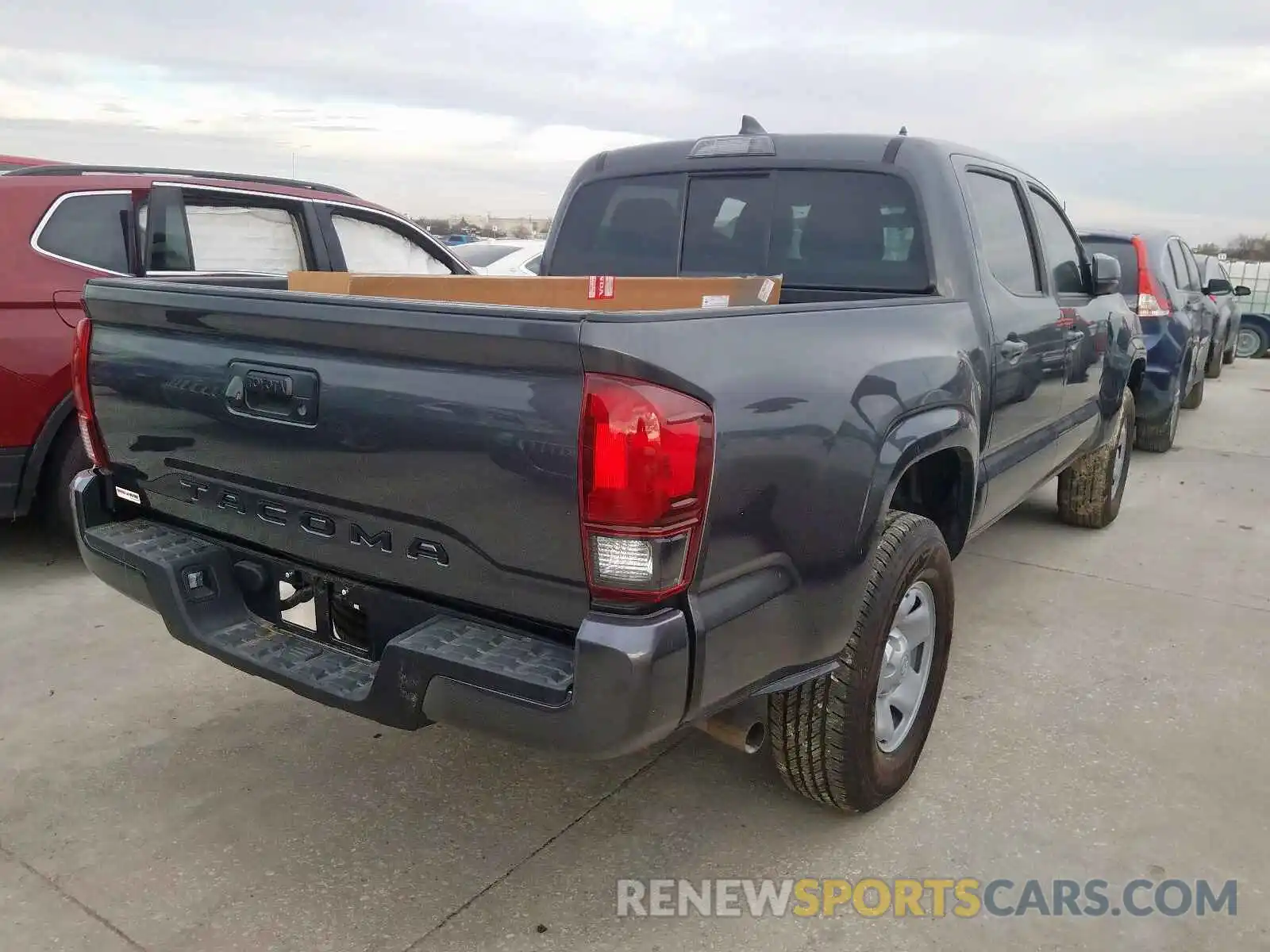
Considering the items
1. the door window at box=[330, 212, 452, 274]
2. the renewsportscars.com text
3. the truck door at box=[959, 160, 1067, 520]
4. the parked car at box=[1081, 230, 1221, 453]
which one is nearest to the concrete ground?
the renewsportscars.com text

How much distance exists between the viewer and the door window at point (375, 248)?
586 cm

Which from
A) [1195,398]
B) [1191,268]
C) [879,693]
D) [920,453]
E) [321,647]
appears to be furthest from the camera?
[1195,398]

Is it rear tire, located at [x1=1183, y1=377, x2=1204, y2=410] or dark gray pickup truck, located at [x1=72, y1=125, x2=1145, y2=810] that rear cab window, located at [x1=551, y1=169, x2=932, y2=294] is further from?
rear tire, located at [x1=1183, y1=377, x2=1204, y2=410]

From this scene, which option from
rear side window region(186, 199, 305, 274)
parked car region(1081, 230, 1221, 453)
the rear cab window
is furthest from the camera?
parked car region(1081, 230, 1221, 453)

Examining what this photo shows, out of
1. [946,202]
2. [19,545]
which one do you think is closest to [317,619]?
[946,202]

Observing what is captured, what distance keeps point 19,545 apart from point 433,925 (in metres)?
3.80

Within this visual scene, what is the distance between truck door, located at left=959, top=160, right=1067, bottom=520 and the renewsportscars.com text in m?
1.40

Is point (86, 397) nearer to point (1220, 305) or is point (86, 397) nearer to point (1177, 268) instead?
point (1177, 268)

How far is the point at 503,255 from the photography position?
10.8 meters

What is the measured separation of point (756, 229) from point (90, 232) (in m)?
3.18

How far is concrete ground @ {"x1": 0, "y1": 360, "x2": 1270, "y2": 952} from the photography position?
240 cm

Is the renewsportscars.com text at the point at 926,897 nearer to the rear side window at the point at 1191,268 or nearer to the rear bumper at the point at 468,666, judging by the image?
the rear bumper at the point at 468,666

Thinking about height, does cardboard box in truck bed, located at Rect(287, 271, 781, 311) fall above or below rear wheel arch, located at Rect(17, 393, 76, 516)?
above

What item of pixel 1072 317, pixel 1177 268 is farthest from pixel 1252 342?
pixel 1072 317
